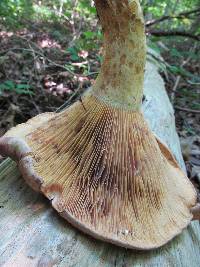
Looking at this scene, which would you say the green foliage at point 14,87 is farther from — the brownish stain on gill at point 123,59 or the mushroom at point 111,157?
the brownish stain on gill at point 123,59

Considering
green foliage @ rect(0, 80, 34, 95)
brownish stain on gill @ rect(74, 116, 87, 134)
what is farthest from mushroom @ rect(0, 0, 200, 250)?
green foliage @ rect(0, 80, 34, 95)

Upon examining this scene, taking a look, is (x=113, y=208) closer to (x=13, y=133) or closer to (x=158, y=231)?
(x=158, y=231)

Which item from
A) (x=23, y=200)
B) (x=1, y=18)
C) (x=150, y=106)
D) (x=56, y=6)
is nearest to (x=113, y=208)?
(x=23, y=200)

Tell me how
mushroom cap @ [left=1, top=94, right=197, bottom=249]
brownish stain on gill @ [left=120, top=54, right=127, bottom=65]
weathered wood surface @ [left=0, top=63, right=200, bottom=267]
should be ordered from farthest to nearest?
brownish stain on gill @ [left=120, top=54, right=127, bottom=65]
mushroom cap @ [left=1, top=94, right=197, bottom=249]
weathered wood surface @ [left=0, top=63, right=200, bottom=267]

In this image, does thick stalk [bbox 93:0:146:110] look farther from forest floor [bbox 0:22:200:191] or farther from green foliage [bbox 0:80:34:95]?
green foliage [bbox 0:80:34:95]

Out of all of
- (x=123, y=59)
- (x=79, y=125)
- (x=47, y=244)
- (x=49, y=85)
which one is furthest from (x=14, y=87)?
(x=47, y=244)

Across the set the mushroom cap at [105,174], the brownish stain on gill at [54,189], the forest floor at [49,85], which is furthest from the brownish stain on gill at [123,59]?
the forest floor at [49,85]

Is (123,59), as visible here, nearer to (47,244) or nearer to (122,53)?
(122,53)
